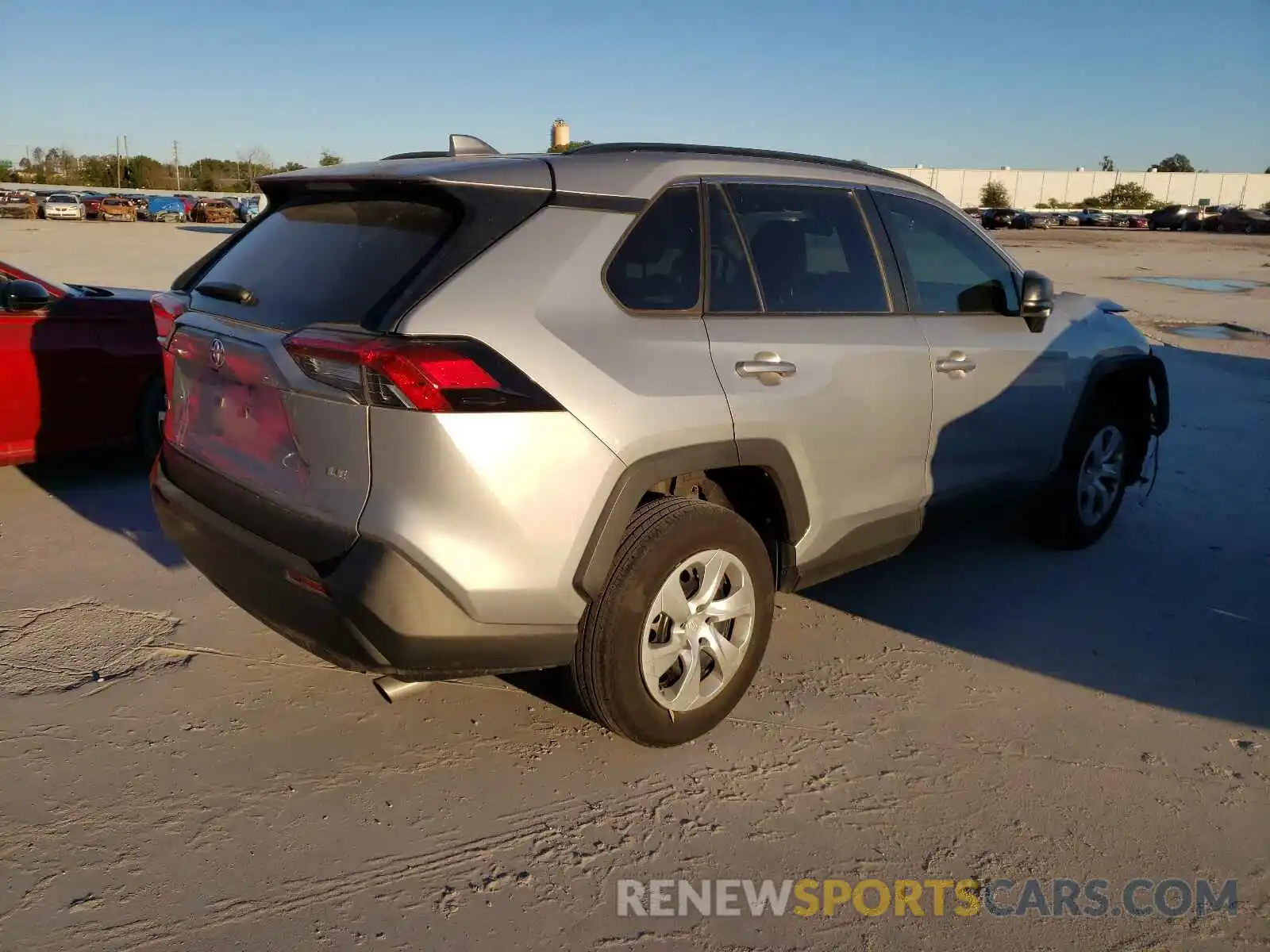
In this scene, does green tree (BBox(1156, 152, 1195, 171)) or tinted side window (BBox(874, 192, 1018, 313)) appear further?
green tree (BBox(1156, 152, 1195, 171))

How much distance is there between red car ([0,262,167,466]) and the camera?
5.34 metres

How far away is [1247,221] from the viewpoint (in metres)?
50.7

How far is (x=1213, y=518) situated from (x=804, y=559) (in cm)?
338

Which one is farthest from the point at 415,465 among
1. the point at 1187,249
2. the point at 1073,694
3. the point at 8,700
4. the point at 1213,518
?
the point at 1187,249

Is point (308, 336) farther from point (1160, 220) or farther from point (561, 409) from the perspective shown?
point (1160, 220)

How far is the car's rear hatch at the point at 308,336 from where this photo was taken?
2.57 meters

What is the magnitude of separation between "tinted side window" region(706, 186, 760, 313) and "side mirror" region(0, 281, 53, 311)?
4143 millimetres

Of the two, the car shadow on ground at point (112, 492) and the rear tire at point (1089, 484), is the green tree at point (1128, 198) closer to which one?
the rear tire at point (1089, 484)

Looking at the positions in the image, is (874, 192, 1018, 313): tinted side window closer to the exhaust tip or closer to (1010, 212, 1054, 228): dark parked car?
the exhaust tip

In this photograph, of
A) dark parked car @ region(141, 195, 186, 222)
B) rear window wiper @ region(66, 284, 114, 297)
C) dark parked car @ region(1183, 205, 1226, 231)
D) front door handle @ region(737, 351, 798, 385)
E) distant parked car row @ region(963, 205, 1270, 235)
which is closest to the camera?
front door handle @ region(737, 351, 798, 385)

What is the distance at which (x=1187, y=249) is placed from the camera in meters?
→ 35.8

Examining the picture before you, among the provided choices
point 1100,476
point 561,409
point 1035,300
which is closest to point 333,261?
point 561,409

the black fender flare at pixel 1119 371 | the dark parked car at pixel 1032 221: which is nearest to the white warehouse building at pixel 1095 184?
the dark parked car at pixel 1032 221

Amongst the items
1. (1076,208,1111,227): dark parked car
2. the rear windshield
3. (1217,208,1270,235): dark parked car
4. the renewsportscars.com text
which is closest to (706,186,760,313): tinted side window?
the rear windshield
